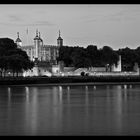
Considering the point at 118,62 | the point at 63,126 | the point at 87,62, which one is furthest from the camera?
the point at 118,62

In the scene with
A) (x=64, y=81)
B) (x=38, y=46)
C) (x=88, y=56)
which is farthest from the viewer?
(x=38, y=46)

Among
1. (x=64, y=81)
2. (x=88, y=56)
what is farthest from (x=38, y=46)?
(x=64, y=81)

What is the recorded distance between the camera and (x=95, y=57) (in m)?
98.4

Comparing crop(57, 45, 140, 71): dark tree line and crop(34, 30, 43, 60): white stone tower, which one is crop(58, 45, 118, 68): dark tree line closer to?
crop(57, 45, 140, 71): dark tree line

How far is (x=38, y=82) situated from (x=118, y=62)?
1670 inches

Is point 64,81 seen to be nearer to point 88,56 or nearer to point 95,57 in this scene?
point 88,56

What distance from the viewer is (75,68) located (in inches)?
3762

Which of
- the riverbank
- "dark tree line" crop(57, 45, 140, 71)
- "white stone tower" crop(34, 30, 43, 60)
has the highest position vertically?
"white stone tower" crop(34, 30, 43, 60)

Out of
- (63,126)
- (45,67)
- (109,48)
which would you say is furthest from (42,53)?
(63,126)

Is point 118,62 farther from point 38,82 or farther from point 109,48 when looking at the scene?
point 38,82

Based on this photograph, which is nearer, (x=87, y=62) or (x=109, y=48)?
(x=87, y=62)

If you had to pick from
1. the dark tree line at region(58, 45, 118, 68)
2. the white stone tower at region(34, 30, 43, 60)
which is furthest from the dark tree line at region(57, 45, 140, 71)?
the white stone tower at region(34, 30, 43, 60)

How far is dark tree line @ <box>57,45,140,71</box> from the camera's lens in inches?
3656

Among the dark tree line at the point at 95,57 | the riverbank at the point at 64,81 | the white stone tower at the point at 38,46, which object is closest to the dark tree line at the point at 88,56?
the dark tree line at the point at 95,57
